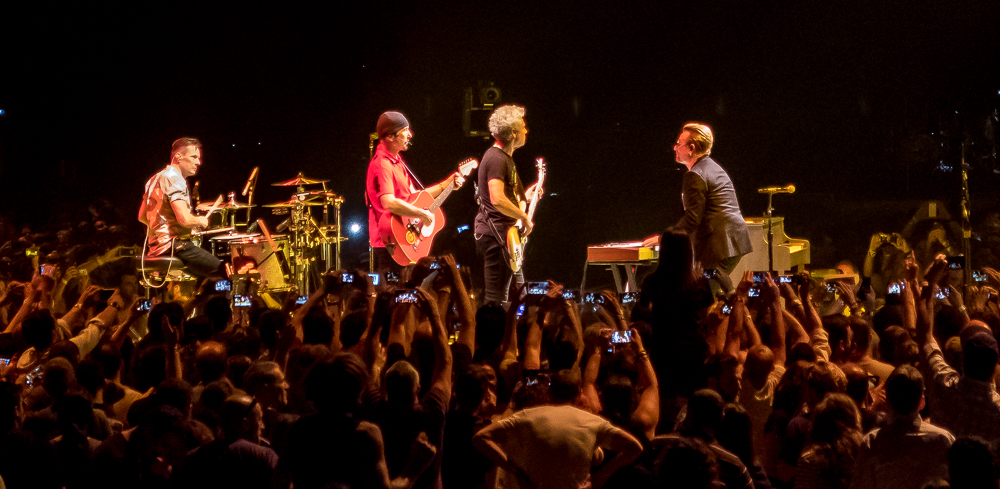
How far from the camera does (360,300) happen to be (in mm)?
5016

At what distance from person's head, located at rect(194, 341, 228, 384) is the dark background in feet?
23.8

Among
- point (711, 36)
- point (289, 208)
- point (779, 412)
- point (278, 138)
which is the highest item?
point (711, 36)

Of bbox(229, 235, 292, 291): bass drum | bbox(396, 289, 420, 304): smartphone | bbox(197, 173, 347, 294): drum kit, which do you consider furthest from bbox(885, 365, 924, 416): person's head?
bbox(229, 235, 292, 291): bass drum

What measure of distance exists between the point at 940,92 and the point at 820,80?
1.41m

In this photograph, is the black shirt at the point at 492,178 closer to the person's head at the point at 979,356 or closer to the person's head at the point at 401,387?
the person's head at the point at 401,387

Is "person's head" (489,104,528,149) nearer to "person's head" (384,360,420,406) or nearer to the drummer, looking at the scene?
the drummer

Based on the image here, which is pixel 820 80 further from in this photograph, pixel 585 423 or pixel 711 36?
pixel 585 423

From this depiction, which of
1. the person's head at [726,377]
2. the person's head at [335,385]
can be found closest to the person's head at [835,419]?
the person's head at [726,377]

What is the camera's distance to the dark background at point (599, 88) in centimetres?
1084

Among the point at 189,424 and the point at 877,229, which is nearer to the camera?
the point at 189,424

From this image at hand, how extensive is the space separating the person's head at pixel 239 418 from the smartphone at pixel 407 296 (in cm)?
127

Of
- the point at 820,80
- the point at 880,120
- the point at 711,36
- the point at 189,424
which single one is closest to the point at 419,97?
the point at 711,36

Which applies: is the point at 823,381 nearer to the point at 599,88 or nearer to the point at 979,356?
the point at 979,356

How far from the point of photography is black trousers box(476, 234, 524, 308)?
6355 millimetres
